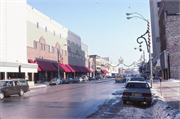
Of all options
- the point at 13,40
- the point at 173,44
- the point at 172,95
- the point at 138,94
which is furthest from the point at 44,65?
the point at 138,94

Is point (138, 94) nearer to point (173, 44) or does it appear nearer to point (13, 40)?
point (13, 40)

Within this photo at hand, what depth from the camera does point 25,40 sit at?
3825cm

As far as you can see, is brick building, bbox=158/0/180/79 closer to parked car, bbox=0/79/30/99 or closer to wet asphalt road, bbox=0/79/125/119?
wet asphalt road, bbox=0/79/125/119

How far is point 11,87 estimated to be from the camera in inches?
642

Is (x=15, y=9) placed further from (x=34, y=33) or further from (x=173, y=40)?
(x=173, y=40)

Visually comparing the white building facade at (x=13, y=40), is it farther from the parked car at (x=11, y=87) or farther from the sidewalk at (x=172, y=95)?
the sidewalk at (x=172, y=95)

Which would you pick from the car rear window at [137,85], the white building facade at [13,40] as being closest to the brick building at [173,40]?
the white building facade at [13,40]

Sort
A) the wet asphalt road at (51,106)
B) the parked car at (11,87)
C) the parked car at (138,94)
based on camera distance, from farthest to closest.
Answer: the parked car at (11,87)
the parked car at (138,94)
the wet asphalt road at (51,106)

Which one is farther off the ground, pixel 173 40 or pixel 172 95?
pixel 173 40

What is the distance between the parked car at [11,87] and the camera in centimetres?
1531

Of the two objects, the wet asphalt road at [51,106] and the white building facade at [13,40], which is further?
the white building facade at [13,40]

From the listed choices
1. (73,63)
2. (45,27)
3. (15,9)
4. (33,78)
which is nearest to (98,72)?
(73,63)

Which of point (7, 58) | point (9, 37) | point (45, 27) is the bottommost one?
point (7, 58)

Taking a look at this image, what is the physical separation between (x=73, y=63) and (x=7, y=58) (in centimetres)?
3549
